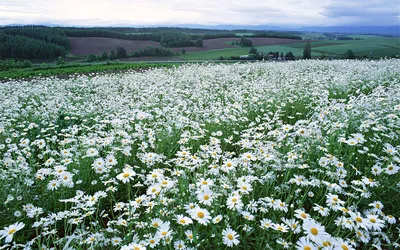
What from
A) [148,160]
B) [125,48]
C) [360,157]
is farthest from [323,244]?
[125,48]

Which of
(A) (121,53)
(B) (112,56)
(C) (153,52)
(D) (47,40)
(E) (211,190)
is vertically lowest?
(E) (211,190)

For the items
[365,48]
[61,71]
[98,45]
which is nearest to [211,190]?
[61,71]

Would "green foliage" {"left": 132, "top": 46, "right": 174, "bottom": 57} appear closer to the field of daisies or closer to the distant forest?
the distant forest

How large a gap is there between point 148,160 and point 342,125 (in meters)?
3.35

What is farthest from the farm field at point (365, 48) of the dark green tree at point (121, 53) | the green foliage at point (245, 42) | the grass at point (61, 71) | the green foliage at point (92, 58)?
the green foliage at point (92, 58)

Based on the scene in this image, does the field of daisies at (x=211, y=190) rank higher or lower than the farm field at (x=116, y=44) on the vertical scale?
lower

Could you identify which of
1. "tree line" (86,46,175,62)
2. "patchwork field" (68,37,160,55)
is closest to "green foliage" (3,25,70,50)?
"patchwork field" (68,37,160,55)

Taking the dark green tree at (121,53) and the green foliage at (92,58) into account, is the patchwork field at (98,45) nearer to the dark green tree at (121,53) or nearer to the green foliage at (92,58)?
the dark green tree at (121,53)

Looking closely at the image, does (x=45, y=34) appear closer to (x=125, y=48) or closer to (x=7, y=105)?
(x=125, y=48)

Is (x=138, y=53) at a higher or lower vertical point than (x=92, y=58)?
higher

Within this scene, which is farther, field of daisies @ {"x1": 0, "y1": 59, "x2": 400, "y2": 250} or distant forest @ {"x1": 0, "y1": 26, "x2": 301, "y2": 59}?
distant forest @ {"x1": 0, "y1": 26, "x2": 301, "y2": 59}

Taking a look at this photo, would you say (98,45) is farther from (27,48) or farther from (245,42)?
(245,42)

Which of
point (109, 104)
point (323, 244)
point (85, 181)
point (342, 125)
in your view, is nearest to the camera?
point (323, 244)

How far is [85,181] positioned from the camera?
12.9ft
